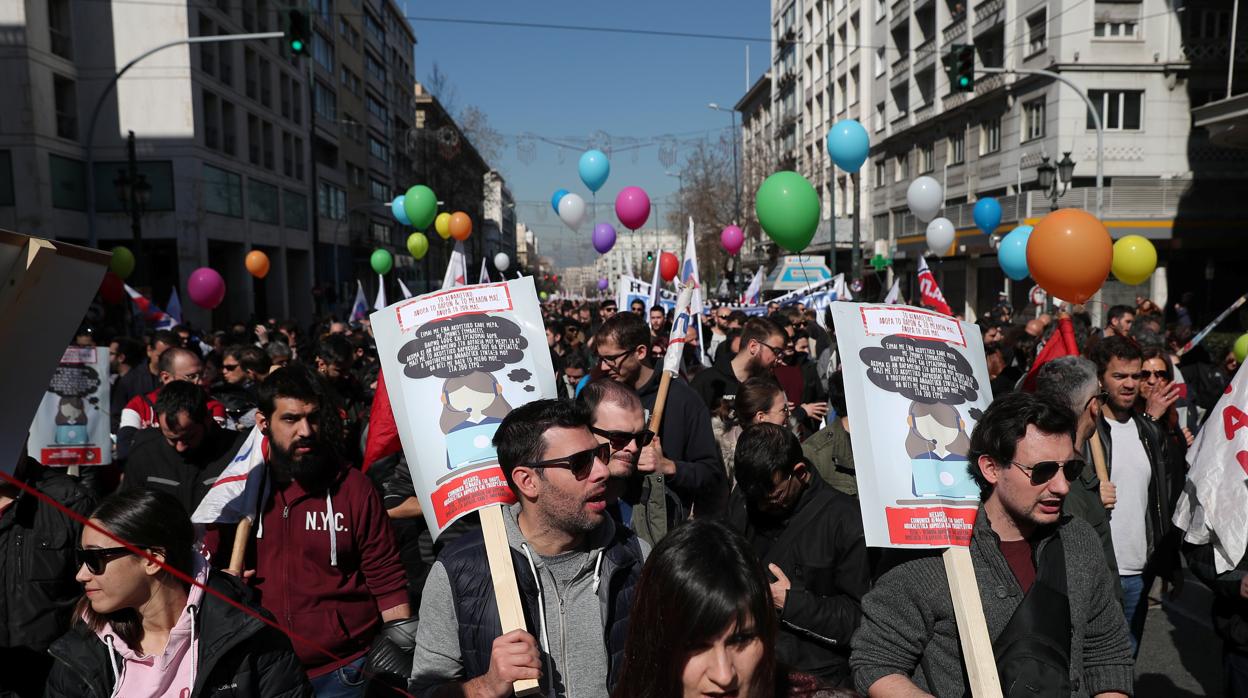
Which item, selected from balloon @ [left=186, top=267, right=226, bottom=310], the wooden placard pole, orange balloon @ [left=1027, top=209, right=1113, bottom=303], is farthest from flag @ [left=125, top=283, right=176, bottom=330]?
the wooden placard pole

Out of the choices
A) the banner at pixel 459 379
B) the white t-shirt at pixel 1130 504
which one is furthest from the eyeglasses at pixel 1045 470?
the white t-shirt at pixel 1130 504

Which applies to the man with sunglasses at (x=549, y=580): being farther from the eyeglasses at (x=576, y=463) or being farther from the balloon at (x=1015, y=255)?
the balloon at (x=1015, y=255)

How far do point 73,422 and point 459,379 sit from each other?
3.80 m

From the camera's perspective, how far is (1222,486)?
3400mm

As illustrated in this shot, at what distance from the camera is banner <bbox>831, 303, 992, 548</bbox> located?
9.11ft

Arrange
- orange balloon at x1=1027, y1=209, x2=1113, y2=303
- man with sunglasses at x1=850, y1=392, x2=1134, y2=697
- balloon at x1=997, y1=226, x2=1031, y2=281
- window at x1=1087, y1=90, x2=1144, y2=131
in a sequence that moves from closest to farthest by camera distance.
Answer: man with sunglasses at x1=850, y1=392, x2=1134, y2=697 → orange balloon at x1=1027, y1=209, x2=1113, y2=303 → balloon at x1=997, y1=226, x2=1031, y2=281 → window at x1=1087, y1=90, x2=1144, y2=131

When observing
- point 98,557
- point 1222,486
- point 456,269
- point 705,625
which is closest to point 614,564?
point 705,625

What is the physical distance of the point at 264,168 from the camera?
3647 cm

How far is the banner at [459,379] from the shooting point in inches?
110

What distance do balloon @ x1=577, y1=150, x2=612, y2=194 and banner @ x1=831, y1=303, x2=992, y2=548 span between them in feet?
39.0

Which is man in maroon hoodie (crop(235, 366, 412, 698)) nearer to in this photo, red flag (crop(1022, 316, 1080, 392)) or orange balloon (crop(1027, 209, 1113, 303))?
red flag (crop(1022, 316, 1080, 392))

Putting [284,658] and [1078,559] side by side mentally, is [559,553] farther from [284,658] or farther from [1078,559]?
[1078,559]

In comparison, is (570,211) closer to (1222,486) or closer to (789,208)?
(789,208)

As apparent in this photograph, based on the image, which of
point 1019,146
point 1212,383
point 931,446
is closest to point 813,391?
point 1212,383
